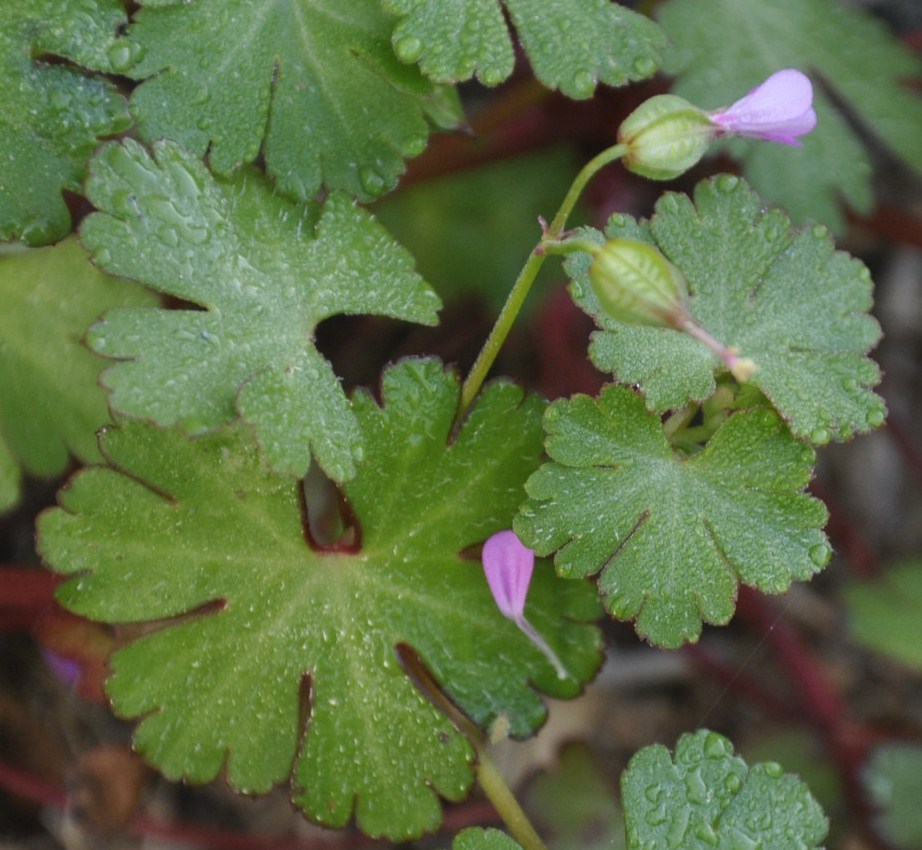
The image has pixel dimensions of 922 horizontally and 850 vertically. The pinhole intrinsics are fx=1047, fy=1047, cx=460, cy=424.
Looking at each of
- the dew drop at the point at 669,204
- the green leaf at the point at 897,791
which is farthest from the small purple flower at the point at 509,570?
the green leaf at the point at 897,791

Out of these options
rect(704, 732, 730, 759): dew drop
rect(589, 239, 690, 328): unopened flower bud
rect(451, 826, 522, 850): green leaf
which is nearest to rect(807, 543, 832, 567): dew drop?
rect(704, 732, 730, 759): dew drop

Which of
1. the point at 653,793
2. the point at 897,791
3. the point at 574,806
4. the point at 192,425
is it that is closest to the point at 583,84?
the point at 192,425

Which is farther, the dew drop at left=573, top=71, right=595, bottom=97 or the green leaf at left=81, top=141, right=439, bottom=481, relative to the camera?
the dew drop at left=573, top=71, right=595, bottom=97

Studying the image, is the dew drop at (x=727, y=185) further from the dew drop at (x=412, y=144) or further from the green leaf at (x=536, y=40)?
the dew drop at (x=412, y=144)

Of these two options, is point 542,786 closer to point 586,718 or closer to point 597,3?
point 586,718

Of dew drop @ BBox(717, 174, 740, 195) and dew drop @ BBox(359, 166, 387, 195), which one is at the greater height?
dew drop @ BBox(359, 166, 387, 195)

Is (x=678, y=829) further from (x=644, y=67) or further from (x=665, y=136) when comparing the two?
(x=644, y=67)

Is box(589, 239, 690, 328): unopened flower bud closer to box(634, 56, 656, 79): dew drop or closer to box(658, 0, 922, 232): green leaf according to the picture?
box(634, 56, 656, 79): dew drop

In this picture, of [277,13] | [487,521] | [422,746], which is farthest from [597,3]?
[422,746]
